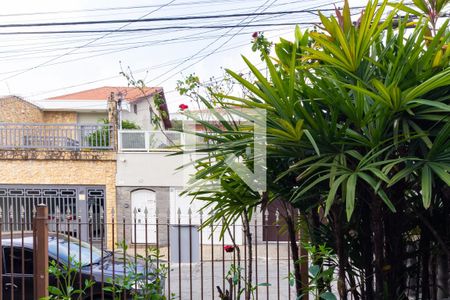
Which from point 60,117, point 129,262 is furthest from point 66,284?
point 60,117

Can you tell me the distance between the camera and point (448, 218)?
289 cm

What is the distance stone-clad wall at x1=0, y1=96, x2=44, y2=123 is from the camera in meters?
22.5

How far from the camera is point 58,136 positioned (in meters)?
16.7

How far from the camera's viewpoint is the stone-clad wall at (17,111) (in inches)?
888

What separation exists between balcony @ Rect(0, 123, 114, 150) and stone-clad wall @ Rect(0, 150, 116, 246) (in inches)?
9.7

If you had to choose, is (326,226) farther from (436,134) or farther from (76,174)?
(76,174)

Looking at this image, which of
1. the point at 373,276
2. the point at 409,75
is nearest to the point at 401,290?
the point at 373,276

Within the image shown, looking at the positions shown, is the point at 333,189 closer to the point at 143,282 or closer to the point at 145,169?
the point at 143,282

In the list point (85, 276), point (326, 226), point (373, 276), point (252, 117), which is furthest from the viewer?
point (85, 276)

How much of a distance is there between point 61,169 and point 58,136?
1000mm

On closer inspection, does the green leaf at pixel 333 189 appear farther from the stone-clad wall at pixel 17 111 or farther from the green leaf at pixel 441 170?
the stone-clad wall at pixel 17 111

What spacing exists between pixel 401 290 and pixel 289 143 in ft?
3.39

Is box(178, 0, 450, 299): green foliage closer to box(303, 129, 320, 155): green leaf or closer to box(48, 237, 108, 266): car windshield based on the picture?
box(303, 129, 320, 155): green leaf

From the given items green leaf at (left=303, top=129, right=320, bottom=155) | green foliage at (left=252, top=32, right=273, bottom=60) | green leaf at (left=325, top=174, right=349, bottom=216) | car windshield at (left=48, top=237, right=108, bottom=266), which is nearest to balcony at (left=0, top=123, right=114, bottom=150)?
car windshield at (left=48, top=237, right=108, bottom=266)
